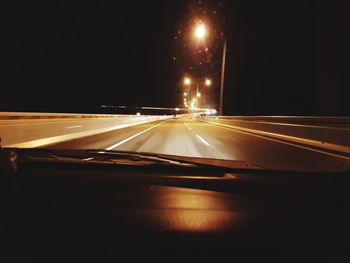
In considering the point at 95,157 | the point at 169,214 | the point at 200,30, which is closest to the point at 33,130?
the point at 95,157

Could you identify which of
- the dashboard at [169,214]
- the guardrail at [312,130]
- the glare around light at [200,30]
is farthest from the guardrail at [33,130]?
the glare around light at [200,30]

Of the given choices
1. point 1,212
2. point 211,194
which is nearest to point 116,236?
point 1,212

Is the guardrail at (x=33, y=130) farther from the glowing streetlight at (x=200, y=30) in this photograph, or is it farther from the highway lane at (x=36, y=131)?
the glowing streetlight at (x=200, y=30)

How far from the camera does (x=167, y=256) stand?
2.41 metres

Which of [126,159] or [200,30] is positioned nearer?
[126,159]

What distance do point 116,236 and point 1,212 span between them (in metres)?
1.24

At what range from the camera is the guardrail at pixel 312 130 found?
12180 millimetres

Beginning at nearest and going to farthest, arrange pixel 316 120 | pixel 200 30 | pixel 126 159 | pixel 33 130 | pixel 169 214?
pixel 169 214, pixel 126 159, pixel 316 120, pixel 33 130, pixel 200 30

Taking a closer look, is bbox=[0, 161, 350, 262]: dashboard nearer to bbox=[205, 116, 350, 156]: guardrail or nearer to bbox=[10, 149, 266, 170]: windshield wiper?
bbox=[10, 149, 266, 170]: windshield wiper

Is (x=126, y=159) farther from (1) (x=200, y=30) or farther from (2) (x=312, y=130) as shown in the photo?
(1) (x=200, y=30)

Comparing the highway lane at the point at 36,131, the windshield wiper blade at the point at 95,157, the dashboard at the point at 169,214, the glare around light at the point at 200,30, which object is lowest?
the highway lane at the point at 36,131

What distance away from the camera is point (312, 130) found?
14594 millimetres

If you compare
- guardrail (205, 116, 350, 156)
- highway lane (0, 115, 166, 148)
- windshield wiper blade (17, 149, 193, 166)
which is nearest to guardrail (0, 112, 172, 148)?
highway lane (0, 115, 166, 148)

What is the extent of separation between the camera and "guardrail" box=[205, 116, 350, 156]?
1218cm
